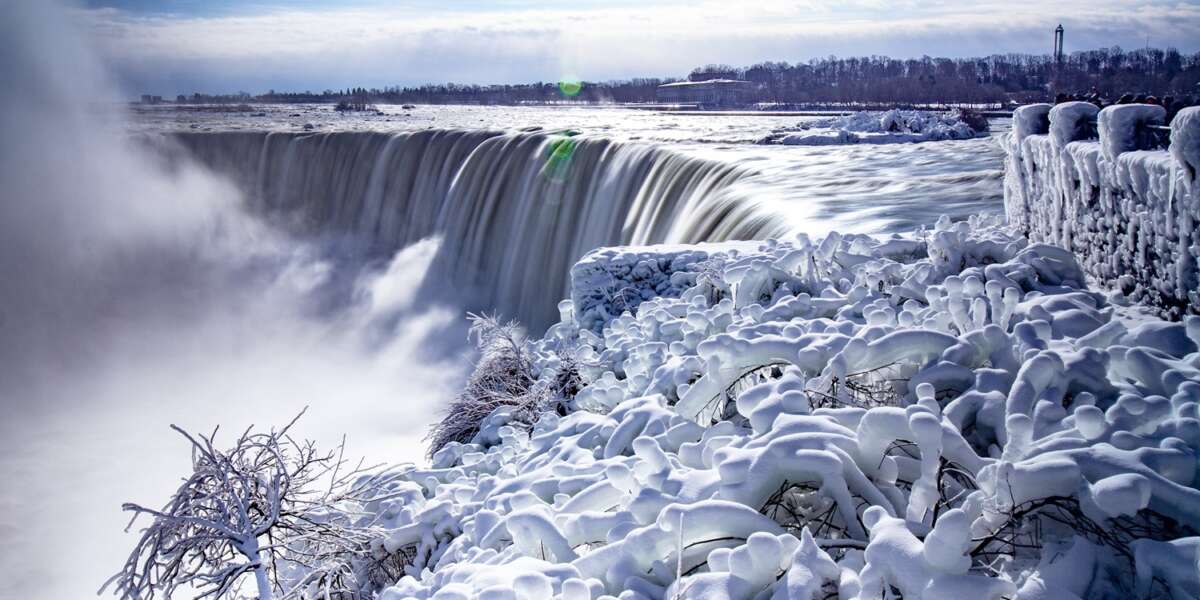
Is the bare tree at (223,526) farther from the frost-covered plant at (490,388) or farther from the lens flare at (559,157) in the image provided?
the lens flare at (559,157)

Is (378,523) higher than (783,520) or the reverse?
the reverse

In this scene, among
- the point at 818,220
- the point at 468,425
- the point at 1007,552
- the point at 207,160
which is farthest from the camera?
the point at 207,160

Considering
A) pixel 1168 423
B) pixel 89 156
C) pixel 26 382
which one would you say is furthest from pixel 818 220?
pixel 89 156

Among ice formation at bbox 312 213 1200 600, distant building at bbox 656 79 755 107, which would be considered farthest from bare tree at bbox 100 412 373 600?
distant building at bbox 656 79 755 107

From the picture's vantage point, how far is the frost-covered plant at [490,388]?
739 cm

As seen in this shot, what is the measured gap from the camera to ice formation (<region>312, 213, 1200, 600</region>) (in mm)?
2613

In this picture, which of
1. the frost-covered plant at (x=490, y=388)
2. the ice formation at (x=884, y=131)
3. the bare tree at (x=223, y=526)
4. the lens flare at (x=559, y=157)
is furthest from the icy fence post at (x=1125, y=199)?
the ice formation at (x=884, y=131)

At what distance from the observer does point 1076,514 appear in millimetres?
2715

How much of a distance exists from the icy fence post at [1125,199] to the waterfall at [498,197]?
3880mm

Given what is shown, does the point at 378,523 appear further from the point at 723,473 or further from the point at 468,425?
the point at 723,473

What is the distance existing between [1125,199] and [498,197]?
55.5 feet

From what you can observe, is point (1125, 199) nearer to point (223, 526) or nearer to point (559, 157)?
point (223, 526)

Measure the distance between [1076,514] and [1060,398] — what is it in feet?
2.49

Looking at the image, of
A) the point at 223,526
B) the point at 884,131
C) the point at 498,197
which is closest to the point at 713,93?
the point at 884,131
